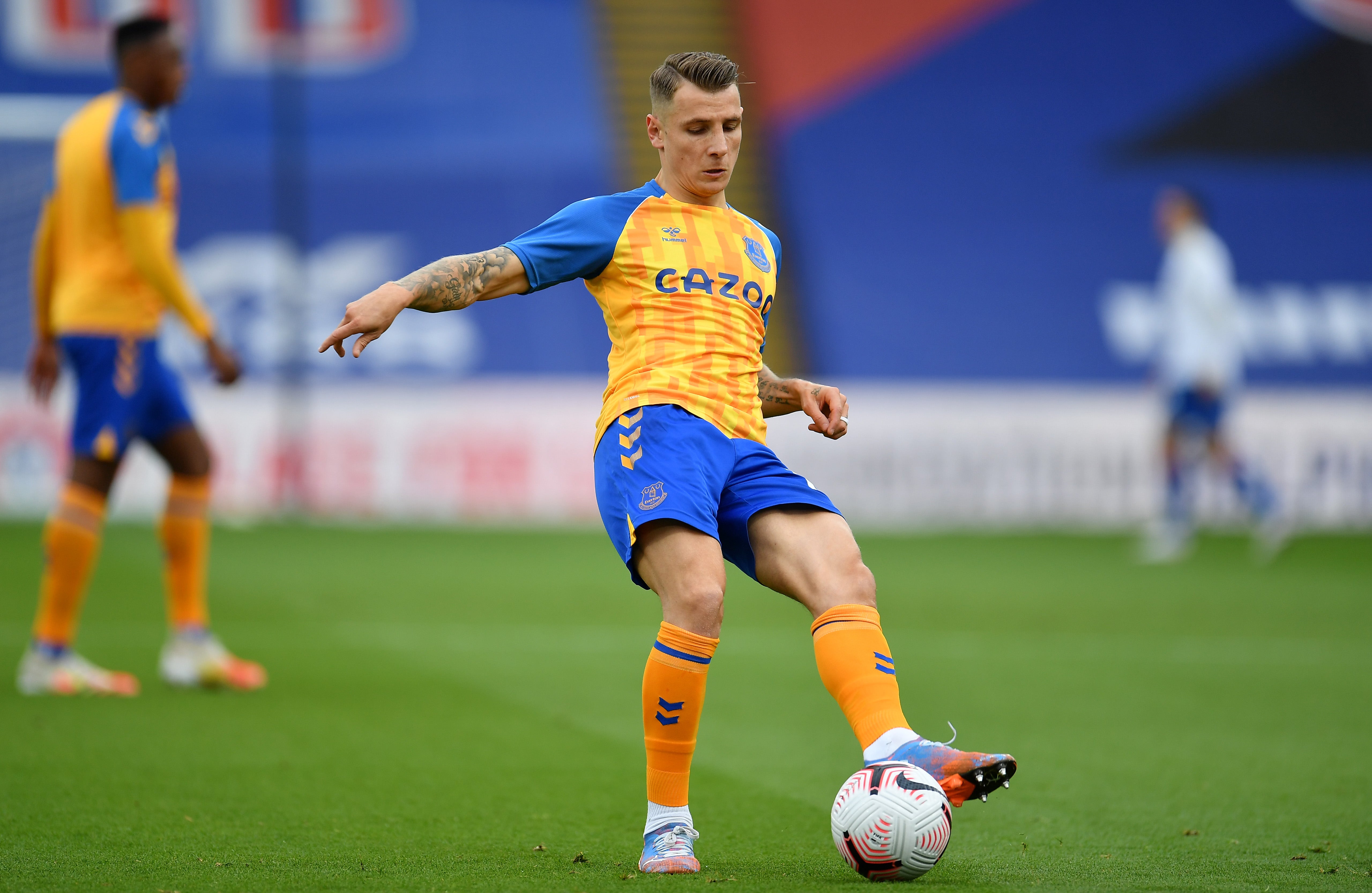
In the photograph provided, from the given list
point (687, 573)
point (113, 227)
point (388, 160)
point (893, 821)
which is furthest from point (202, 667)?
point (388, 160)

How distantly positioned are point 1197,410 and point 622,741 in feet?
26.7

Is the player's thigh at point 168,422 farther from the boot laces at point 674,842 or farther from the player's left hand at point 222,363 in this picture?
the boot laces at point 674,842

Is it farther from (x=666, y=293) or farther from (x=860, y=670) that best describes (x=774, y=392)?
(x=860, y=670)

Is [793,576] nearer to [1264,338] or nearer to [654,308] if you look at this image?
[654,308]

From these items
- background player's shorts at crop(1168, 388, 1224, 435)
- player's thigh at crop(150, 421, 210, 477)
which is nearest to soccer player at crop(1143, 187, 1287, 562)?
background player's shorts at crop(1168, 388, 1224, 435)

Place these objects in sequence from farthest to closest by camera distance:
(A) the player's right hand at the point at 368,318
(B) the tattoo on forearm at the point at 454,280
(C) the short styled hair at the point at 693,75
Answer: (C) the short styled hair at the point at 693,75
(B) the tattoo on forearm at the point at 454,280
(A) the player's right hand at the point at 368,318

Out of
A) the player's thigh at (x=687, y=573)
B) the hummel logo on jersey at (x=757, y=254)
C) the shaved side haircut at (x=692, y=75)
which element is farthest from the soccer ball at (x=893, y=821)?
the shaved side haircut at (x=692, y=75)

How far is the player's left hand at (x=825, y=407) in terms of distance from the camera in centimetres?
371

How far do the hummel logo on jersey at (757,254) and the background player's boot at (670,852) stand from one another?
1303mm

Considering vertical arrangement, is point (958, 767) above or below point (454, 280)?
below

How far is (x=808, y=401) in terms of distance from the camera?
3.77 m

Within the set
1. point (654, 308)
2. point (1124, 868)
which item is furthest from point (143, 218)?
point (1124, 868)

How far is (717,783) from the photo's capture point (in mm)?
4508

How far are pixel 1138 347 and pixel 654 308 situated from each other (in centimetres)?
1527
